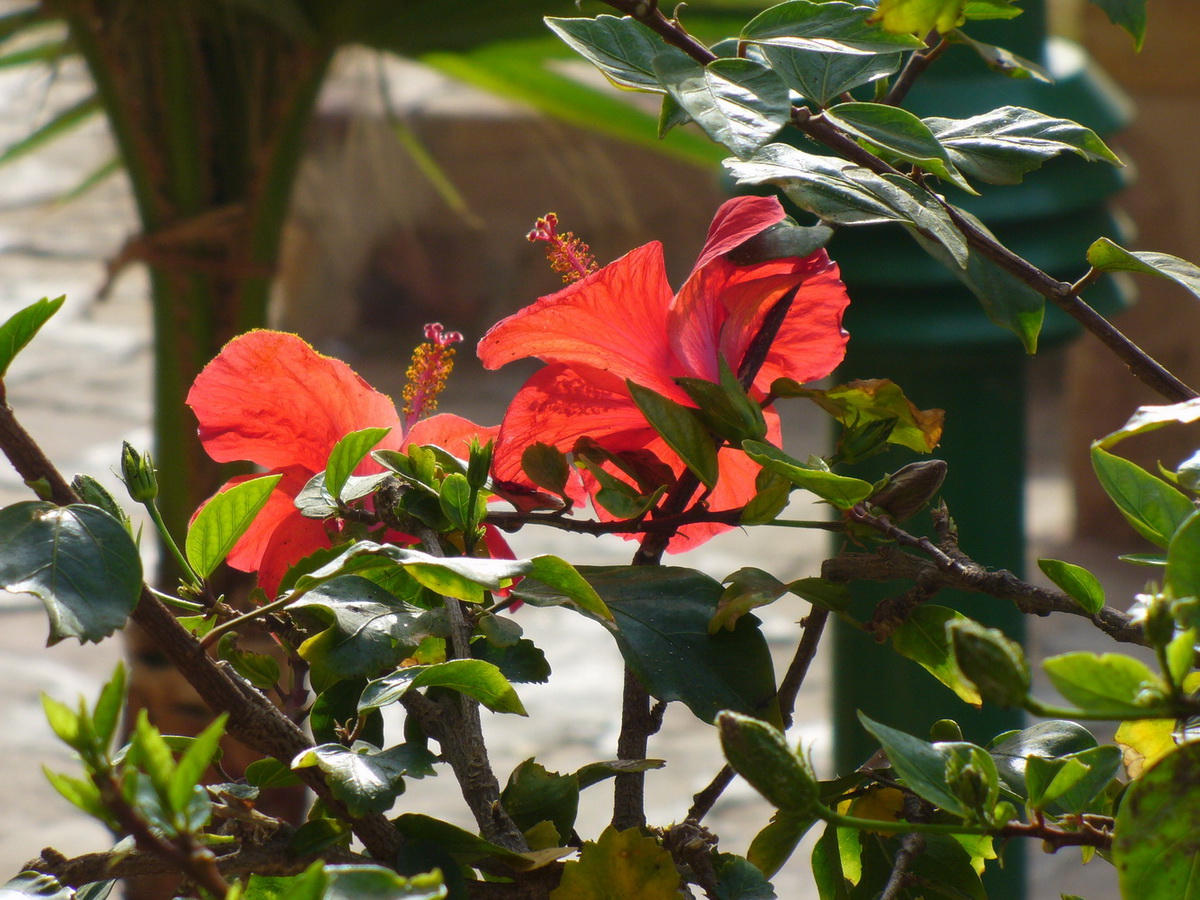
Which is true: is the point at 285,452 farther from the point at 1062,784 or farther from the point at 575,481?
the point at 1062,784

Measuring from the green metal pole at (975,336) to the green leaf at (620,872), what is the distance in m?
0.57

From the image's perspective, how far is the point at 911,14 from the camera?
26 centimetres

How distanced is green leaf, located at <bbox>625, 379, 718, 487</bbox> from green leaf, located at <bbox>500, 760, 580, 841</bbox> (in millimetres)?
82

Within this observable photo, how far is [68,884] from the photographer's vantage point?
253 mm

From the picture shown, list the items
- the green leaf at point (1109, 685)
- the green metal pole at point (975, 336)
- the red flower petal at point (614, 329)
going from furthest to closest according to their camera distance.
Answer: the green metal pole at point (975, 336) → the red flower petal at point (614, 329) → the green leaf at point (1109, 685)

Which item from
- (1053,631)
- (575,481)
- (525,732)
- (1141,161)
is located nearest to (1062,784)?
(575,481)

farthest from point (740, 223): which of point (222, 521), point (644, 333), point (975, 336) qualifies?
point (975, 336)

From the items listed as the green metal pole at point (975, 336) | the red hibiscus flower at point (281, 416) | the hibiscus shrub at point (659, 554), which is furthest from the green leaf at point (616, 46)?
the green metal pole at point (975, 336)

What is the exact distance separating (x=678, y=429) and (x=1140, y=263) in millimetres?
116

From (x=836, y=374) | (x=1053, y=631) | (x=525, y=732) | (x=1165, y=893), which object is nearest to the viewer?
(x=1165, y=893)

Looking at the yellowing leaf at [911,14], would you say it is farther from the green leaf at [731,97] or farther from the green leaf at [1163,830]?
the green leaf at [1163,830]

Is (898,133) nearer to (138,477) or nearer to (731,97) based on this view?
(731,97)

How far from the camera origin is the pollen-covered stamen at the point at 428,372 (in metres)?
0.37

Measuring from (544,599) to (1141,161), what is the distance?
2.60 metres
